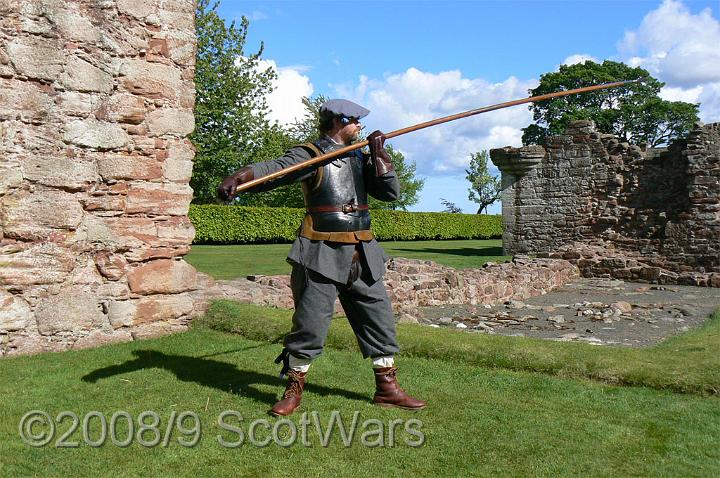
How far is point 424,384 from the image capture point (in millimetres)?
5043

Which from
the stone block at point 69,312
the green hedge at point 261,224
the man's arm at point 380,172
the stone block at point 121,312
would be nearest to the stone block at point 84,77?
the stone block at point 69,312

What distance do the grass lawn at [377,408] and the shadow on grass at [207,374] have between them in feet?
0.05

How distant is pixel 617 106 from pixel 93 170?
42844 mm

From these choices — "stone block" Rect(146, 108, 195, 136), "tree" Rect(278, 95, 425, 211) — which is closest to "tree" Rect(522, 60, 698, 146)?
"tree" Rect(278, 95, 425, 211)

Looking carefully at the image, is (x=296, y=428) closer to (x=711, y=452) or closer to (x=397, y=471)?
(x=397, y=471)

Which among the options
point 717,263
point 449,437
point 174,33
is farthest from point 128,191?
point 717,263

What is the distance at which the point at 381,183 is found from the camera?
466 centimetres

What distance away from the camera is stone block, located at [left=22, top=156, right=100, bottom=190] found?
579 cm

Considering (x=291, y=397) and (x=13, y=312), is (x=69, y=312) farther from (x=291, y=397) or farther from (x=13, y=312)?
(x=291, y=397)

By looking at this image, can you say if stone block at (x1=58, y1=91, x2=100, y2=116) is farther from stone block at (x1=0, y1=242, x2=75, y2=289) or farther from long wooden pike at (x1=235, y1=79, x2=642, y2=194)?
long wooden pike at (x1=235, y1=79, x2=642, y2=194)

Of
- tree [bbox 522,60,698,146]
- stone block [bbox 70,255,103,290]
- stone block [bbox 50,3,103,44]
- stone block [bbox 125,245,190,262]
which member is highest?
tree [bbox 522,60,698,146]

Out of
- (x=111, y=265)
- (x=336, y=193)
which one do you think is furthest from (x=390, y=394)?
(x=111, y=265)

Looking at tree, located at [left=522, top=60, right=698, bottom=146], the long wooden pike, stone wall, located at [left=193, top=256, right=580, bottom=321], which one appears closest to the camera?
the long wooden pike

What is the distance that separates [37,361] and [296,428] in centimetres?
267
